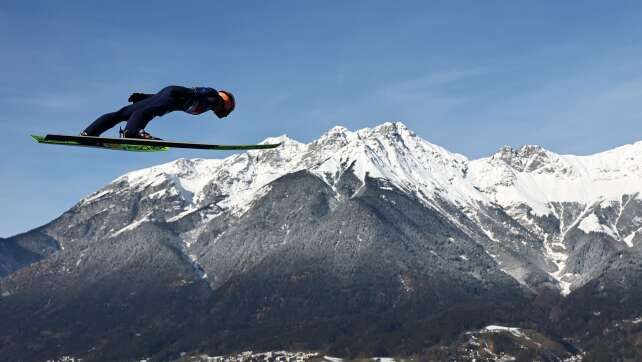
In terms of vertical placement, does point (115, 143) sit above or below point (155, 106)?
below

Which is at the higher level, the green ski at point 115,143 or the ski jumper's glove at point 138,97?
the ski jumper's glove at point 138,97

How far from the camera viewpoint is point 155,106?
111 ft

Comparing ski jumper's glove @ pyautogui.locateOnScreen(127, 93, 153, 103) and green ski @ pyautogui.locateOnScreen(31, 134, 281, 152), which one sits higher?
ski jumper's glove @ pyautogui.locateOnScreen(127, 93, 153, 103)

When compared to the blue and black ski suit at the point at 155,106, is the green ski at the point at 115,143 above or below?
below

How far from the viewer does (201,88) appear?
114ft

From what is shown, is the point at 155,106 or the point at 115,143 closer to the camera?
the point at 155,106

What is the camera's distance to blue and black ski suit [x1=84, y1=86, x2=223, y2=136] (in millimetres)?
34000

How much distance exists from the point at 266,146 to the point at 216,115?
16.0ft

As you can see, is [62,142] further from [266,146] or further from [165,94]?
[266,146]

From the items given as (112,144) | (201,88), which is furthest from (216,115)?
(112,144)

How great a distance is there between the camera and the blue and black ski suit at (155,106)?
34000mm

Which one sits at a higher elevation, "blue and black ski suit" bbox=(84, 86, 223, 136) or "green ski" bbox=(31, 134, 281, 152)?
"blue and black ski suit" bbox=(84, 86, 223, 136)

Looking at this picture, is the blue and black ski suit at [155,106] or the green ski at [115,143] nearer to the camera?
the green ski at [115,143]

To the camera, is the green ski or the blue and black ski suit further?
the blue and black ski suit
